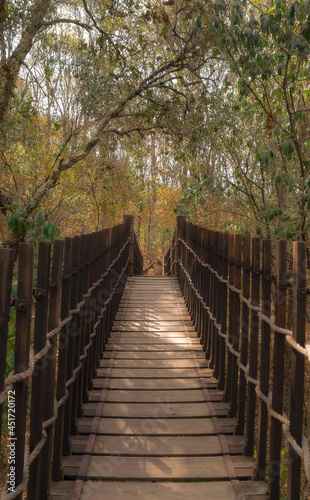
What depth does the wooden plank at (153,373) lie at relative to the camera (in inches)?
154

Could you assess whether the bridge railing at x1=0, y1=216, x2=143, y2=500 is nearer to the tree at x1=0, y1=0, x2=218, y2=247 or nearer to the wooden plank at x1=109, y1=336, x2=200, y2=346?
the wooden plank at x1=109, y1=336, x2=200, y2=346

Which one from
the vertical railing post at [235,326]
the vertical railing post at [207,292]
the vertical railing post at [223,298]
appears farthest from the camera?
the vertical railing post at [207,292]

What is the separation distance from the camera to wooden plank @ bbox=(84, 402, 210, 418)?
3207 mm

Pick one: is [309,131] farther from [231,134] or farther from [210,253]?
[210,253]

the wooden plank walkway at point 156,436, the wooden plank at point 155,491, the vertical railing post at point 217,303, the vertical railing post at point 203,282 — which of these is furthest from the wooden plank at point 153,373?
the wooden plank at point 155,491

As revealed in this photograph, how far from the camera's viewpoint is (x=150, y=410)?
3281 millimetres

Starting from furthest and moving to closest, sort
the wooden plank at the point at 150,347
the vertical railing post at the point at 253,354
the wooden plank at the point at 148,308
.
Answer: the wooden plank at the point at 148,308 → the wooden plank at the point at 150,347 → the vertical railing post at the point at 253,354

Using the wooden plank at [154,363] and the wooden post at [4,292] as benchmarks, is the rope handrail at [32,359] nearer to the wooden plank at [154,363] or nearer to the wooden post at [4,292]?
the wooden post at [4,292]

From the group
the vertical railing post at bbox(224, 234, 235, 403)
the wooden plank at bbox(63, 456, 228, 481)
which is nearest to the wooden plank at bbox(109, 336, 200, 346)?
the vertical railing post at bbox(224, 234, 235, 403)

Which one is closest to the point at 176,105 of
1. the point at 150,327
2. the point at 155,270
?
the point at 150,327

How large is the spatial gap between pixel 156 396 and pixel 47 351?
1634mm

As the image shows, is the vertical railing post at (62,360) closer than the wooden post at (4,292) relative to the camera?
No

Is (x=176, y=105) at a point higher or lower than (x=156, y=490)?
higher

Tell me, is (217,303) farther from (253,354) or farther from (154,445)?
(154,445)
